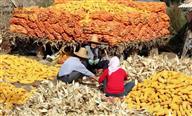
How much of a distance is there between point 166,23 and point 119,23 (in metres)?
2.08

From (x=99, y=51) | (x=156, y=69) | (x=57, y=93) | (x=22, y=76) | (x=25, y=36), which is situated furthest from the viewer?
(x=25, y=36)

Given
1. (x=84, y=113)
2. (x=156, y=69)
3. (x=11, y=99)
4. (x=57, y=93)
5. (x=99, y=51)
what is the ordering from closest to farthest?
(x=84, y=113)
(x=57, y=93)
(x=11, y=99)
(x=156, y=69)
(x=99, y=51)

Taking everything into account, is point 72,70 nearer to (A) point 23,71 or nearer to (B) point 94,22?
(A) point 23,71

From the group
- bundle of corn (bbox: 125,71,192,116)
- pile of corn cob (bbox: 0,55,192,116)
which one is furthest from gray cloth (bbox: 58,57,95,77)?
bundle of corn (bbox: 125,71,192,116)

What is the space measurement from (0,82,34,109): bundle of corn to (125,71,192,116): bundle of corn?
1633mm

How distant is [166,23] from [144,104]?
7.44 metres

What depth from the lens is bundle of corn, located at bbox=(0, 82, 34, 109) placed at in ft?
28.6

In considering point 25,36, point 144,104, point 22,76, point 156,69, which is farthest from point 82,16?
point 144,104

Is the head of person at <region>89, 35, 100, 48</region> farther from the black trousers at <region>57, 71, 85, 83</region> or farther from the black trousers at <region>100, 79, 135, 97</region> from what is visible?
the black trousers at <region>100, 79, 135, 97</region>

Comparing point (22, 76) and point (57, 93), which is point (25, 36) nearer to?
point (22, 76)

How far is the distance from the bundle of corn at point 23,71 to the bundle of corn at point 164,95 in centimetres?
303

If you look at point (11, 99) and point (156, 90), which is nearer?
point (156, 90)

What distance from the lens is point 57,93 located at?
8.12m

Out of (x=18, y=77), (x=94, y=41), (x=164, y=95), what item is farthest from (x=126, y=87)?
(x=94, y=41)
